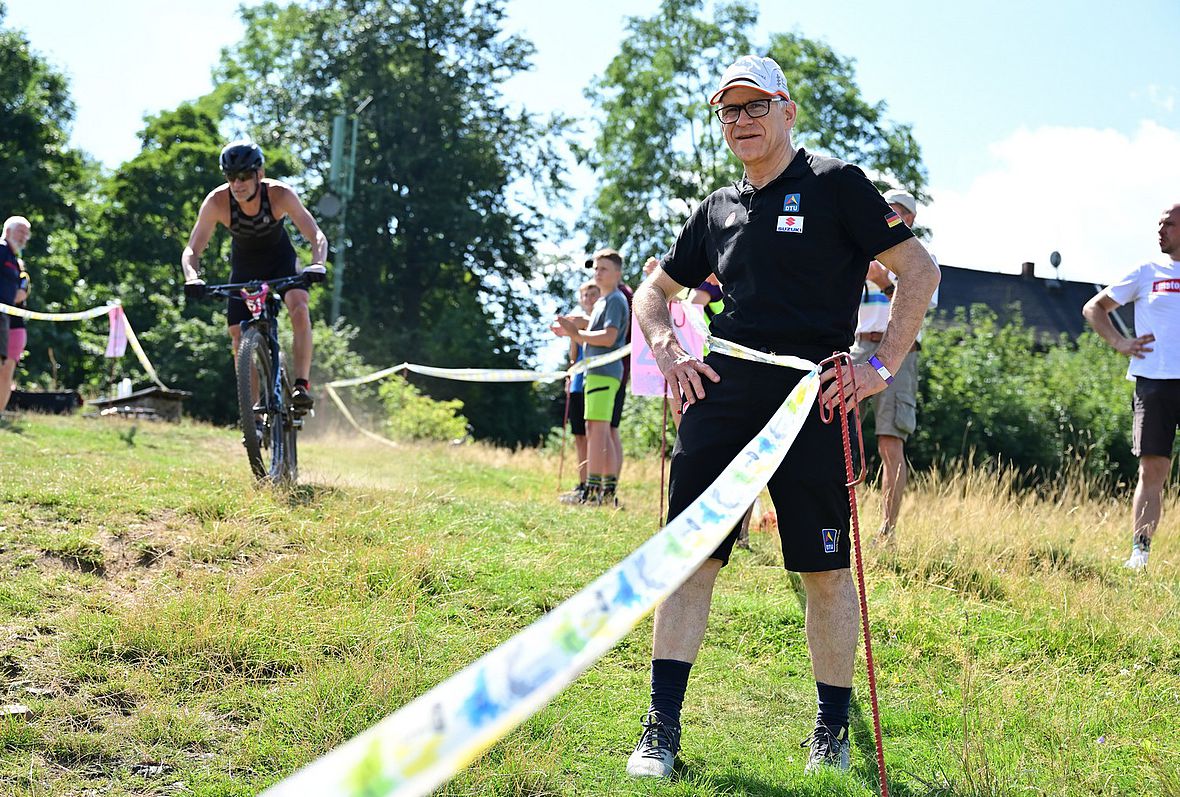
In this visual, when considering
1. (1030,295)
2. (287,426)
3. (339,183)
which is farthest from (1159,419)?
(1030,295)

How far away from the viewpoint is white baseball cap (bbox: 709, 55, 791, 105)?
12.5 ft

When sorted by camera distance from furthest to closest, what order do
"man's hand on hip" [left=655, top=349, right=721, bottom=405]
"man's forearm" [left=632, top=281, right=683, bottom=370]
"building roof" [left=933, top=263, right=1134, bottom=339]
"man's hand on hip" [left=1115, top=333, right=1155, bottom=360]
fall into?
"building roof" [left=933, top=263, right=1134, bottom=339], "man's hand on hip" [left=1115, top=333, right=1155, bottom=360], "man's forearm" [left=632, top=281, right=683, bottom=370], "man's hand on hip" [left=655, top=349, right=721, bottom=405]

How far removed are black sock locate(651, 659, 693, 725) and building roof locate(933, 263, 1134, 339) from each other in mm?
42933

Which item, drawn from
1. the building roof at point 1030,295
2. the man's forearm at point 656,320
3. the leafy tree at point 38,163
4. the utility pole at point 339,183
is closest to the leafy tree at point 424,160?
the utility pole at point 339,183

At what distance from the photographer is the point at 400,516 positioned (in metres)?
6.39

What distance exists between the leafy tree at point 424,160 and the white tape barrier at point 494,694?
37.5m

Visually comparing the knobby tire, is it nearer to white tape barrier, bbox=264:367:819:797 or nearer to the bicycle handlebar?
the bicycle handlebar

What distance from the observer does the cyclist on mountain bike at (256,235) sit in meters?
6.92

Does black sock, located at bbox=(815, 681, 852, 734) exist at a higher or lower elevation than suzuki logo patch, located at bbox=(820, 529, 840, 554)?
lower

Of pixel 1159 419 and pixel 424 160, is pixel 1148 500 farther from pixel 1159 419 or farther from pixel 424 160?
pixel 424 160

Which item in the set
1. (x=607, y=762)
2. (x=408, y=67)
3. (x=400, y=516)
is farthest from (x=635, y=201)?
(x=607, y=762)

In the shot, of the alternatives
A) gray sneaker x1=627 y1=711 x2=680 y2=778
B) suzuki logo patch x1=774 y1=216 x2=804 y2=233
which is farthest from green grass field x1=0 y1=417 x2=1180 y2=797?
suzuki logo patch x1=774 y1=216 x2=804 y2=233

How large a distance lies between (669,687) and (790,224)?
4.98ft

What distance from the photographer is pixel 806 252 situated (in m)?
3.74
